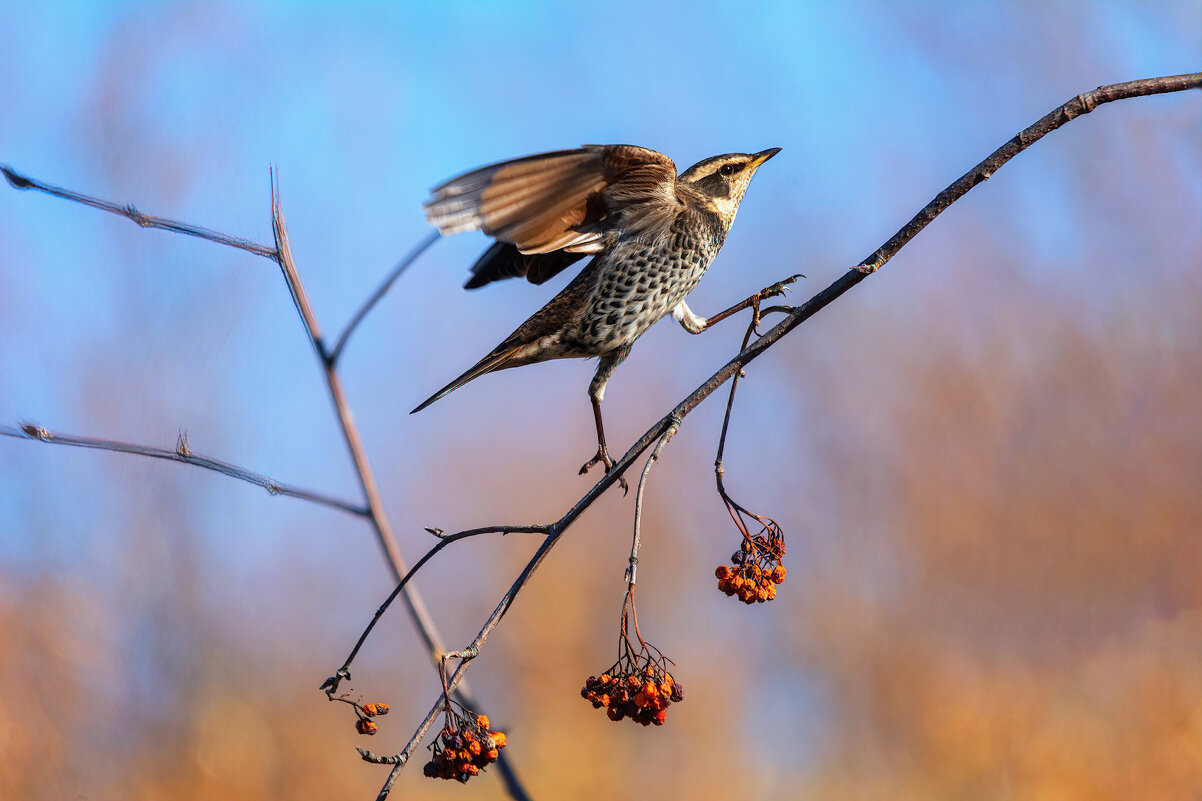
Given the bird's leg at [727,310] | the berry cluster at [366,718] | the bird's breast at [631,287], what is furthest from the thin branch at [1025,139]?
the berry cluster at [366,718]

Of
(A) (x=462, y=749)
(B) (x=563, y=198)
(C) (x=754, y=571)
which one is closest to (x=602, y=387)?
(B) (x=563, y=198)

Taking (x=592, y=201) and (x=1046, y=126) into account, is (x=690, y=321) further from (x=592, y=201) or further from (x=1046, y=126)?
(x=1046, y=126)

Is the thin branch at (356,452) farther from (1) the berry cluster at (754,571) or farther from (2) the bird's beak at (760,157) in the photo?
(2) the bird's beak at (760,157)

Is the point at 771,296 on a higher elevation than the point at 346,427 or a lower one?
higher

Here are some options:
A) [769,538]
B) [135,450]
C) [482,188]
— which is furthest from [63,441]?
[769,538]

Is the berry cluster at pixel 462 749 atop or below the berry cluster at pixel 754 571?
below

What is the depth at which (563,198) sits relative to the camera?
1455mm

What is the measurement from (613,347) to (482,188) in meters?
0.52

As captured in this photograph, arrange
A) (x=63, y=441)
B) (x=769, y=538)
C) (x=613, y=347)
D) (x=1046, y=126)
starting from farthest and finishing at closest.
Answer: (x=613, y=347) → (x=769, y=538) → (x=1046, y=126) → (x=63, y=441)

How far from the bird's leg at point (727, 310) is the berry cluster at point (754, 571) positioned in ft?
1.14

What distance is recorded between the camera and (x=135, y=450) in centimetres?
92

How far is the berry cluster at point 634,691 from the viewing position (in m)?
1.06

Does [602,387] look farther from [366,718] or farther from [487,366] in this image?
[366,718]

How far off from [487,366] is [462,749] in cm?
69
